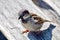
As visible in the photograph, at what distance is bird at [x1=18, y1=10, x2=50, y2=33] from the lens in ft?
7.84

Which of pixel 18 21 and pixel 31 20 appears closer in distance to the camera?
pixel 31 20

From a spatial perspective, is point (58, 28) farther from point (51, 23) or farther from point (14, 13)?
point (14, 13)

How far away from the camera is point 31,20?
2.42 m

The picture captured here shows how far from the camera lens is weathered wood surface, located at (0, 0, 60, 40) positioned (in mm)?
2391

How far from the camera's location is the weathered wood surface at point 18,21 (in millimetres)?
2391

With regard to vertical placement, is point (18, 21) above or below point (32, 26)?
above

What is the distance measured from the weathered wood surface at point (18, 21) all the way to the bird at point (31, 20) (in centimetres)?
6

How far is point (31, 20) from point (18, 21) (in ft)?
0.56

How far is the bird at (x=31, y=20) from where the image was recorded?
239 cm

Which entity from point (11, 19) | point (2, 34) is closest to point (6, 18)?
point (11, 19)

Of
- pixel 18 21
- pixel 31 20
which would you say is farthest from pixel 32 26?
pixel 18 21

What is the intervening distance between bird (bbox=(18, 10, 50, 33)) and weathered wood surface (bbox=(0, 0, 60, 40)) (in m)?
0.06

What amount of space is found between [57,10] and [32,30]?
1.06 feet

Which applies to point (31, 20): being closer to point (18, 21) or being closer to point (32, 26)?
point (32, 26)
